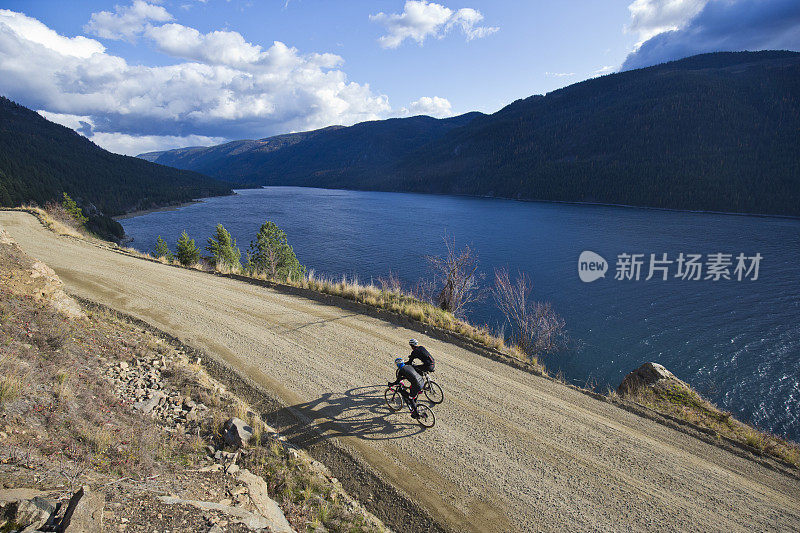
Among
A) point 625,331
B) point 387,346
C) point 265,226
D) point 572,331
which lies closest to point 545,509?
point 387,346

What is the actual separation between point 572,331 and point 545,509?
24888mm

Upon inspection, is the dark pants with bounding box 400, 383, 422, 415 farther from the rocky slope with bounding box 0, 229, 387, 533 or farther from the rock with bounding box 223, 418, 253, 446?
the rock with bounding box 223, 418, 253, 446

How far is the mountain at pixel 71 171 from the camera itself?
81625 millimetres

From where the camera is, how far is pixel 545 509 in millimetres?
6633

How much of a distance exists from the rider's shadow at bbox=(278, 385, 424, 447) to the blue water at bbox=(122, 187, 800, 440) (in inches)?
687

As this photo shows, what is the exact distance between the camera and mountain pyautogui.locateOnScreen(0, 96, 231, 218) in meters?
81.6

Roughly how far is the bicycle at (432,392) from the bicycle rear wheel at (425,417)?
57 centimetres

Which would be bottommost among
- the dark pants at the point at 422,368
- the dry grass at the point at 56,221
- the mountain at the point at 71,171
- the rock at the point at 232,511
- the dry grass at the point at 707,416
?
the dry grass at the point at 707,416

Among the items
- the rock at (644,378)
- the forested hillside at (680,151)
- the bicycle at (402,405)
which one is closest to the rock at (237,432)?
the bicycle at (402,405)

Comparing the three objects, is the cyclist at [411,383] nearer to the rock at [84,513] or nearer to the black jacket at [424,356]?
the black jacket at [424,356]

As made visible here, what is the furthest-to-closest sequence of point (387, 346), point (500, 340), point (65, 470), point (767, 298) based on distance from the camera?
1. point (767, 298)
2. point (500, 340)
3. point (387, 346)
4. point (65, 470)

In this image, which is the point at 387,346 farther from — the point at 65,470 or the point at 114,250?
the point at 114,250

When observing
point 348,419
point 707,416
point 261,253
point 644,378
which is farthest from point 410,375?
point 261,253

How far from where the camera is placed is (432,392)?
9594mm
